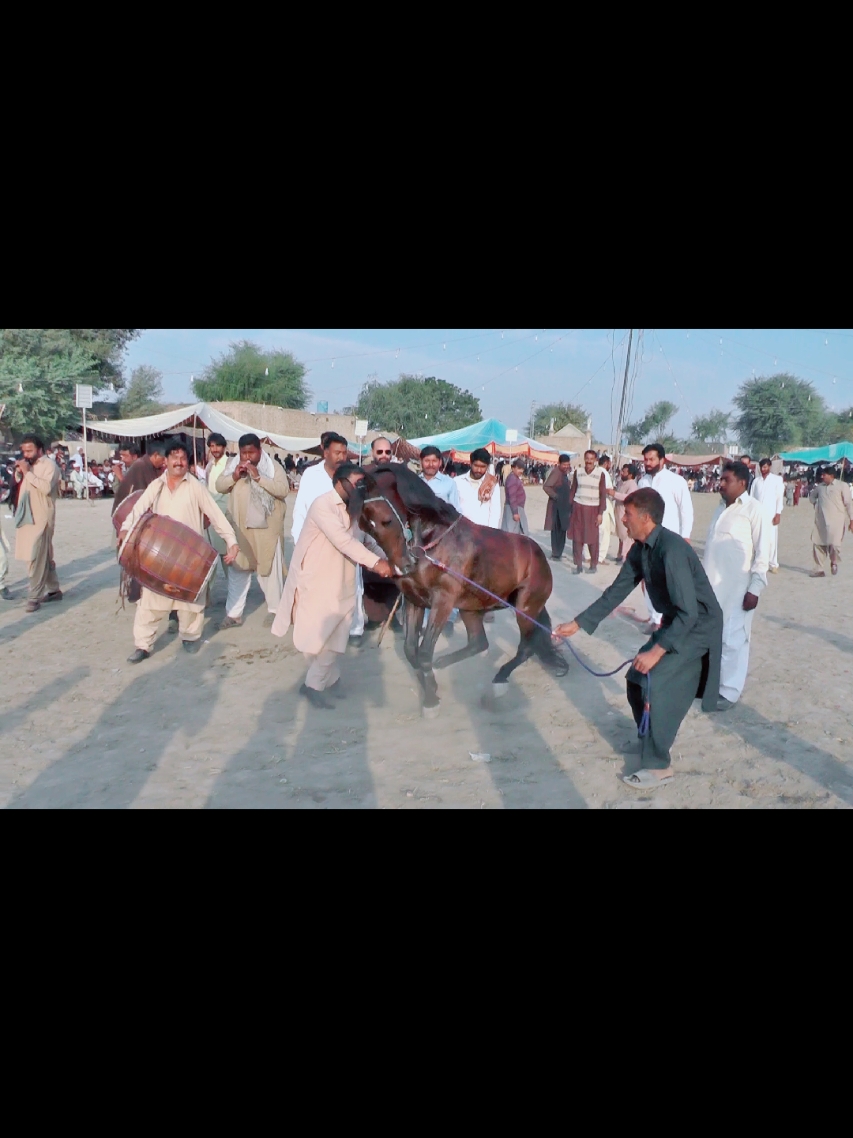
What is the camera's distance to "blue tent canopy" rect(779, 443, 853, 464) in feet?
116

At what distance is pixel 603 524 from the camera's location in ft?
41.8

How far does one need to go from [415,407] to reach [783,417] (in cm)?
3199

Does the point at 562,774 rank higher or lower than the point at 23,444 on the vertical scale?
lower

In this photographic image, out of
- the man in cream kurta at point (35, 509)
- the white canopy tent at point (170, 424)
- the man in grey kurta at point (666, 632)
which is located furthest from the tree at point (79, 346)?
the man in grey kurta at point (666, 632)

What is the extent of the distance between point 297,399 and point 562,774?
1977 inches

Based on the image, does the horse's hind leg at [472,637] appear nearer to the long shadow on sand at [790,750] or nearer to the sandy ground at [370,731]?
the sandy ground at [370,731]

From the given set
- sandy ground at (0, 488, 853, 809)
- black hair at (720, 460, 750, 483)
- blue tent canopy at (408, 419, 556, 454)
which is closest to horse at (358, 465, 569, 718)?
sandy ground at (0, 488, 853, 809)

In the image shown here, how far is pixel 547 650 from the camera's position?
5.93 metres

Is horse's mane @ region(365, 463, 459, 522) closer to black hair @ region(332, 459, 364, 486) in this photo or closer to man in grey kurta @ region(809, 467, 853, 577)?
black hair @ region(332, 459, 364, 486)

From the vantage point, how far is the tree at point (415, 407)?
39312 millimetres

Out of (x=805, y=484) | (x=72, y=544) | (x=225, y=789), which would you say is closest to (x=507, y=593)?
(x=225, y=789)

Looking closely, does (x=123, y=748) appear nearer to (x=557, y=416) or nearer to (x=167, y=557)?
(x=167, y=557)

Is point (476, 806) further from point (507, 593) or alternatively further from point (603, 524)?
point (603, 524)

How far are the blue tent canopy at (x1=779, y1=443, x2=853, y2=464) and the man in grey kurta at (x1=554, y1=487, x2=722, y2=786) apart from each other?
33.7m
